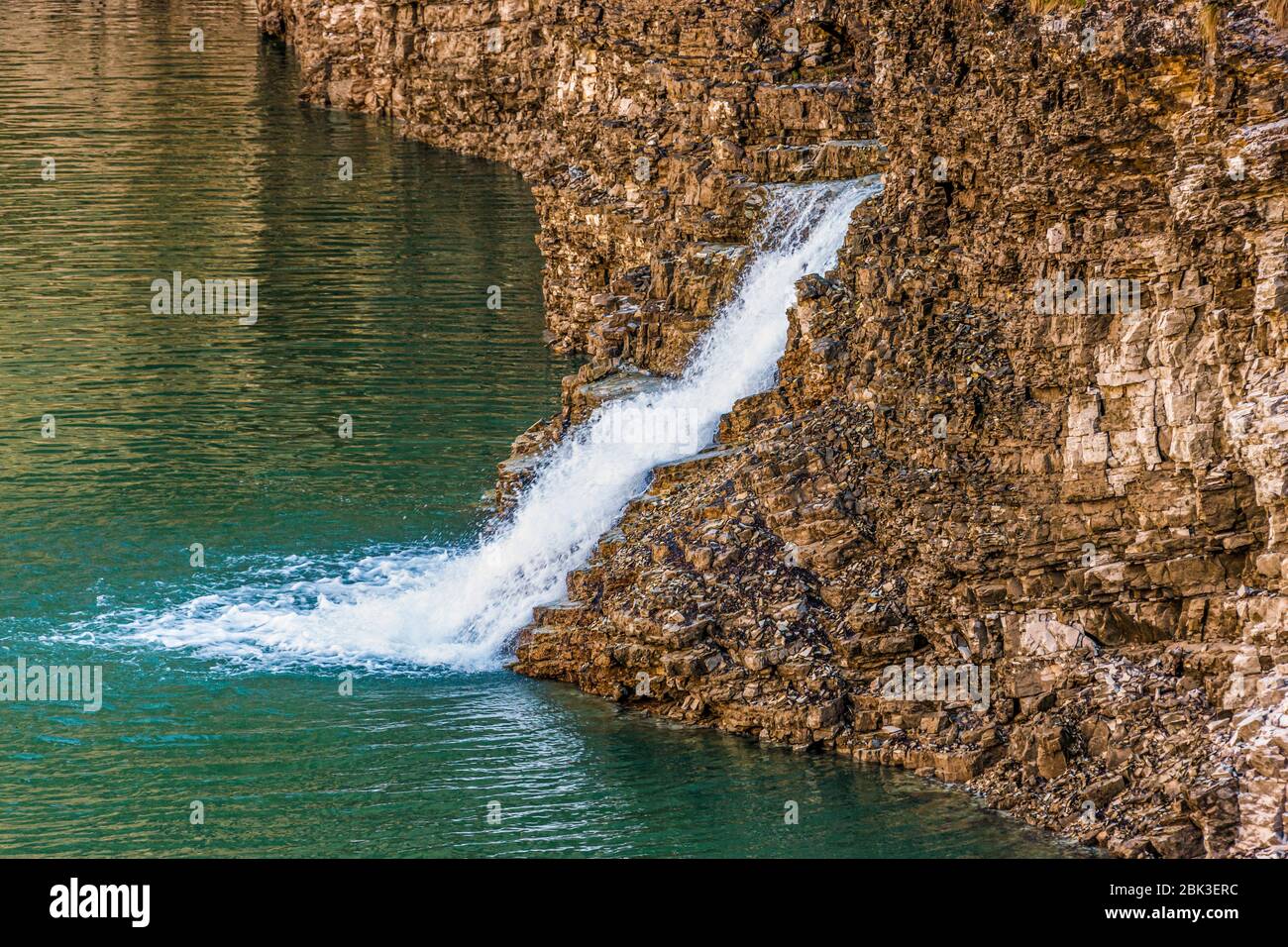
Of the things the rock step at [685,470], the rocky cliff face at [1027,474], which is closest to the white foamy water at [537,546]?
the rock step at [685,470]

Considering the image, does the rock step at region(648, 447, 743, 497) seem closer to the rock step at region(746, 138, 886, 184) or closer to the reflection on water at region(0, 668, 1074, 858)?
the reflection on water at region(0, 668, 1074, 858)

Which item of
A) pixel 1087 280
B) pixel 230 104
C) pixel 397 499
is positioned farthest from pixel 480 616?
pixel 230 104

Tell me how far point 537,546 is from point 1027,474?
12142mm

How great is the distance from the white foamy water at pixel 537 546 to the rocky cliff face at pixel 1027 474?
1.74m

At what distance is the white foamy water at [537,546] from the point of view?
39.7 meters

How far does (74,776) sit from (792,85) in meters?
26.1

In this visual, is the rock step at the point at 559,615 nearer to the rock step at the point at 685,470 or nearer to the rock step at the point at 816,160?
the rock step at the point at 685,470

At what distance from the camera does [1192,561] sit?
3250 centimetres

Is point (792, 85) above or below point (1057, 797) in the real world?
above

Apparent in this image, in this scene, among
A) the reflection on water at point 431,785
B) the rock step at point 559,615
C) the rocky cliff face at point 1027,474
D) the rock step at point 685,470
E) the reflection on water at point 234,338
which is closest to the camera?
the rocky cliff face at point 1027,474

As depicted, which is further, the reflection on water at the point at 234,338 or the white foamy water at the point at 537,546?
the reflection on water at the point at 234,338

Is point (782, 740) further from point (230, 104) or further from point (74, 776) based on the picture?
point (230, 104)

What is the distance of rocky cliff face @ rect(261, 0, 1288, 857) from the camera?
102 feet

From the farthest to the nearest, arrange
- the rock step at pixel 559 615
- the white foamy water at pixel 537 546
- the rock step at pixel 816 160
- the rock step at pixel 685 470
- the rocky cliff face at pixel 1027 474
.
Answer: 1. the rock step at pixel 816 160
2. the rock step at pixel 685 470
3. the white foamy water at pixel 537 546
4. the rock step at pixel 559 615
5. the rocky cliff face at pixel 1027 474
